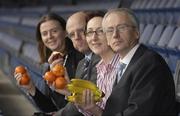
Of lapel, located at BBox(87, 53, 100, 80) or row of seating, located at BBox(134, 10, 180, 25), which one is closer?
lapel, located at BBox(87, 53, 100, 80)

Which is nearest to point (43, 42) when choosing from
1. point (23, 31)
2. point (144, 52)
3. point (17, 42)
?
point (144, 52)

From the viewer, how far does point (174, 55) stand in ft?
8.86

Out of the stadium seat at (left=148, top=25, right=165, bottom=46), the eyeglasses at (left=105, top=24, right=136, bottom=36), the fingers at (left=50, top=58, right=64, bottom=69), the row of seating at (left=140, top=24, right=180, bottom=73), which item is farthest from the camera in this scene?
the stadium seat at (left=148, top=25, right=165, bottom=46)

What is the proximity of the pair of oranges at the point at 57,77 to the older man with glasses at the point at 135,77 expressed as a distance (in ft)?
0.59

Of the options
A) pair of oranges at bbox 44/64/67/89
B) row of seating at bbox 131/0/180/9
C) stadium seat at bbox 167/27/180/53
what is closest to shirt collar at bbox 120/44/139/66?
pair of oranges at bbox 44/64/67/89

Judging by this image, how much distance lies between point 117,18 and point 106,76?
24 cm

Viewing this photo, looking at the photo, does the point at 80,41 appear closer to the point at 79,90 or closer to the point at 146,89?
the point at 79,90

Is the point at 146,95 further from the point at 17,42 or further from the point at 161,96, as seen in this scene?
the point at 17,42

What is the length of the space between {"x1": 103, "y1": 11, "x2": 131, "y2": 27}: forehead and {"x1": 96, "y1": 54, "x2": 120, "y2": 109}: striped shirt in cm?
18

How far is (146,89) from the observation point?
1.10 metres

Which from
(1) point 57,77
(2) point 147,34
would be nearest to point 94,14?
(1) point 57,77

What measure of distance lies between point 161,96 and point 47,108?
87 centimetres

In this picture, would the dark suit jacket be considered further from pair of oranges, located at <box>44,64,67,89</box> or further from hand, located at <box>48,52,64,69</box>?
hand, located at <box>48,52,64,69</box>

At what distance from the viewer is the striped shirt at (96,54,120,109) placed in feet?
4.44
